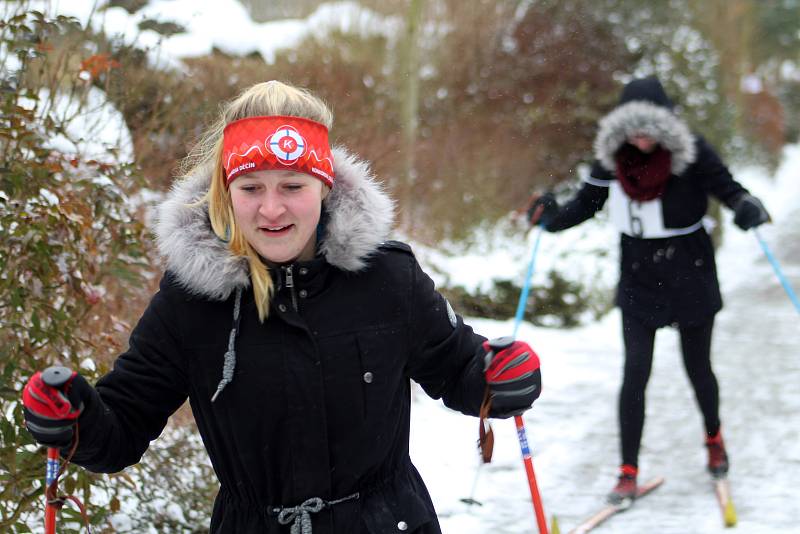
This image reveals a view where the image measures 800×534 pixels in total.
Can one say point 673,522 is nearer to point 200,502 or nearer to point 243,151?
point 200,502

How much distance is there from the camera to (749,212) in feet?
15.4

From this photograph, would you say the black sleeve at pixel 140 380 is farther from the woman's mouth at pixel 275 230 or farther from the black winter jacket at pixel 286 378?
the woman's mouth at pixel 275 230

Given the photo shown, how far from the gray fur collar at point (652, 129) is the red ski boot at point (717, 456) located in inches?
58.0


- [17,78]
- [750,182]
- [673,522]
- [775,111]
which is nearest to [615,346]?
[673,522]

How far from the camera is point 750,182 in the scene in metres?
24.1

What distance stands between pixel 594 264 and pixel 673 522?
6.32m

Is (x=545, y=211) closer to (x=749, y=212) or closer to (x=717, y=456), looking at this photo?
(x=749, y=212)

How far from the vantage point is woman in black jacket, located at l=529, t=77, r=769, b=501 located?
4.69 m

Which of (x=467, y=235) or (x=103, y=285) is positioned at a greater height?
(x=467, y=235)

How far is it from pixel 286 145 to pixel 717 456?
145 inches

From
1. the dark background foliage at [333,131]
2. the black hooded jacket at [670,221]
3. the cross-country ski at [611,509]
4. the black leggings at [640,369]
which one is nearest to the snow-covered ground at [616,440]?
the cross-country ski at [611,509]

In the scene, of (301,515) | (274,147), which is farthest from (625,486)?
(274,147)

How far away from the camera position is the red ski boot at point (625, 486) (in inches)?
187

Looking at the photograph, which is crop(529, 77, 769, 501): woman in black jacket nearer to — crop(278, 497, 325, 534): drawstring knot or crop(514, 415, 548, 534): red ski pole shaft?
crop(514, 415, 548, 534): red ski pole shaft
